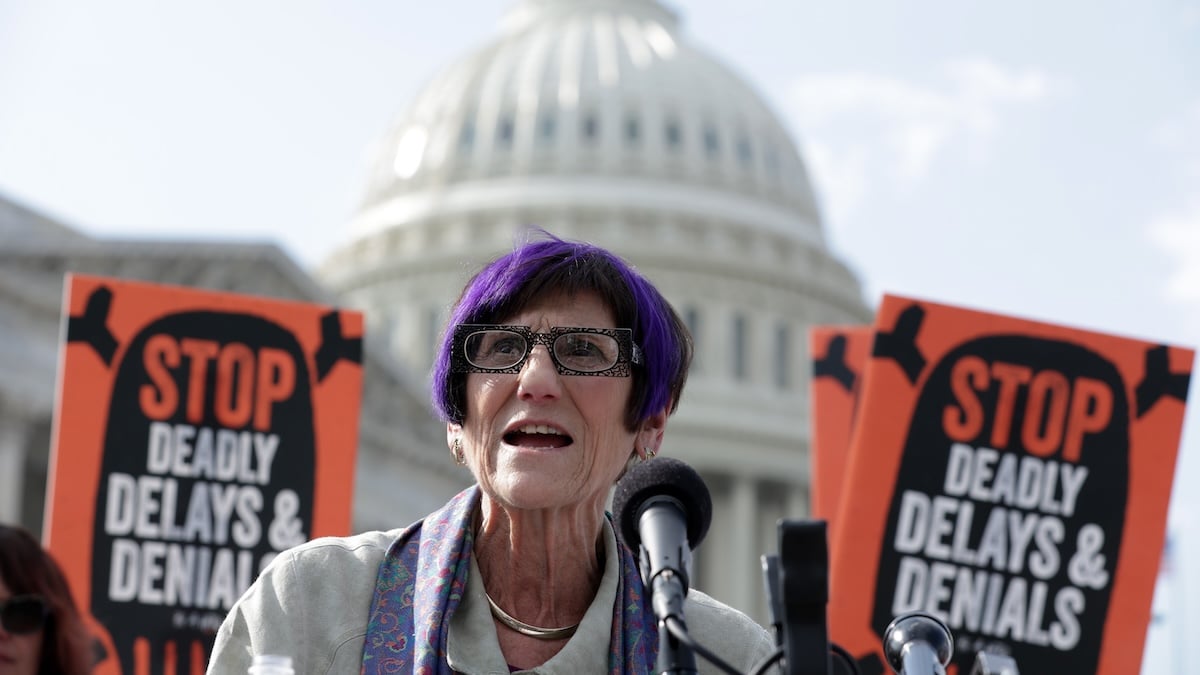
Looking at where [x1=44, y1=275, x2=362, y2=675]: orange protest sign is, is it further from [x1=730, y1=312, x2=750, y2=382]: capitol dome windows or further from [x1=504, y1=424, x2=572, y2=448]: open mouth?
[x1=730, y1=312, x2=750, y2=382]: capitol dome windows

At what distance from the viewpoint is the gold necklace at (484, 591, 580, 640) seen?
3.51 m

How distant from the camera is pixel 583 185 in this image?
75375 millimetres

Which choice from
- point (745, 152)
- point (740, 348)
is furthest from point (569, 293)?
point (745, 152)

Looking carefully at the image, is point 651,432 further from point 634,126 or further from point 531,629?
point 634,126

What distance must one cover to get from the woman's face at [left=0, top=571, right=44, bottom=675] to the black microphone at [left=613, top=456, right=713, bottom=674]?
8.91 ft

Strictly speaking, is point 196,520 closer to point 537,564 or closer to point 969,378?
point 969,378

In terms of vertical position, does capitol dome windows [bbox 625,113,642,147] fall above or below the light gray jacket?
above

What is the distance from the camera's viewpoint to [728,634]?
11.8ft

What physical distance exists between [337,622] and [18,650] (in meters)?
2.45

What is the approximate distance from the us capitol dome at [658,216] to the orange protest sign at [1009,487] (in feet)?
198

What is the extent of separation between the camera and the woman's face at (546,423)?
3408 mm

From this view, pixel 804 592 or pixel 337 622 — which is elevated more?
pixel 804 592

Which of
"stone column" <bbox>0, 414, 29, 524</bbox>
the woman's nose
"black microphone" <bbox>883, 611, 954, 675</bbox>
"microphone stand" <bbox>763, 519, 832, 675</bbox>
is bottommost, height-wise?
"stone column" <bbox>0, 414, 29, 524</bbox>

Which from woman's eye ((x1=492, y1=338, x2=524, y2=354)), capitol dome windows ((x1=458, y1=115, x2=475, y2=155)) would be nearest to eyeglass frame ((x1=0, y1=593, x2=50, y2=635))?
woman's eye ((x1=492, y1=338, x2=524, y2=354))
